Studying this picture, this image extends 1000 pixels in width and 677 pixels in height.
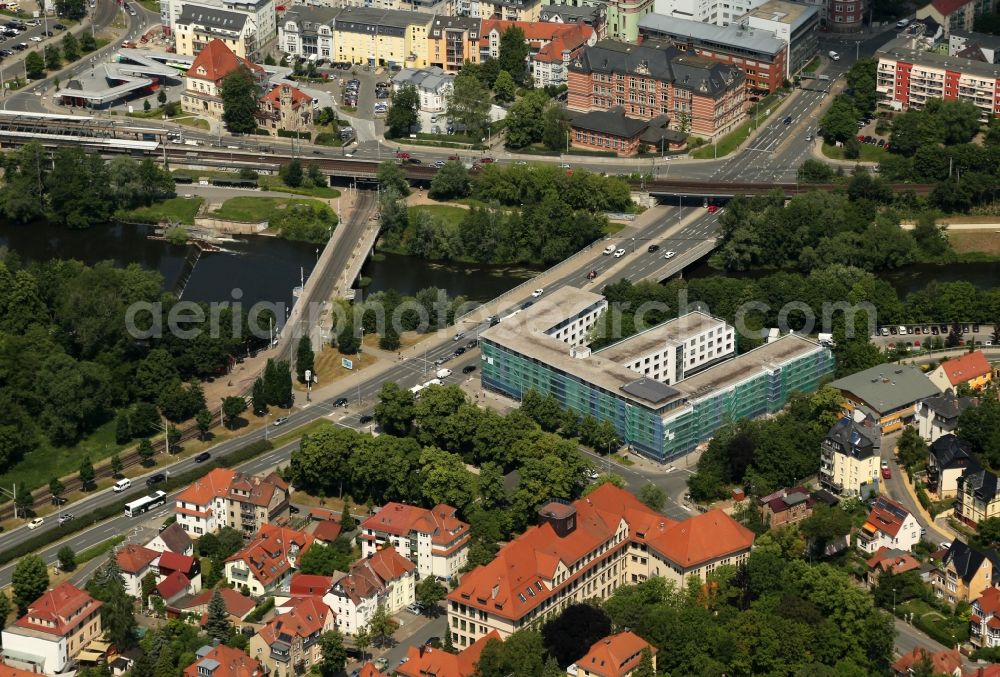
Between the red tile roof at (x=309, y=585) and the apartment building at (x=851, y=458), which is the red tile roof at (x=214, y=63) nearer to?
the apartment building at (x=851, y=458)

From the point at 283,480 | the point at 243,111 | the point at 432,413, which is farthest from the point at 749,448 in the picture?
the point at 243,111

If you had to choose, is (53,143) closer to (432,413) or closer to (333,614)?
(432,413)

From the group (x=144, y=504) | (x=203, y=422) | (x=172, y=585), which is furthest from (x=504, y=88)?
(x=172, y=585)

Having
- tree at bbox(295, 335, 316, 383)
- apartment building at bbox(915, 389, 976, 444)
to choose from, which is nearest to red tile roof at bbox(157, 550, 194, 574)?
tree at bbox(295, 335, 316, 383)

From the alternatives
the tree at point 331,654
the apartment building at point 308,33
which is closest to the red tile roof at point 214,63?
the apartment building at point 308,33

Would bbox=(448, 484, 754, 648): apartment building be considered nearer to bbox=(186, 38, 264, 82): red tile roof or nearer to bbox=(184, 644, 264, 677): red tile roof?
bbox=(184, 644, 264, 677): red tile roof

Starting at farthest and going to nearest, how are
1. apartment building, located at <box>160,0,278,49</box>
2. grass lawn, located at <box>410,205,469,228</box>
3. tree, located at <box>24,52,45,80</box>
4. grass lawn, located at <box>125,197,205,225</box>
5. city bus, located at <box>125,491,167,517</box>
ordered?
apartment building, located at <box>160,0,278,49</box>, tree, located at <box>24,52,45,80</box>, grass lawn, located at <box>125,197,205,225</box>, grass lawn, located at <box>410,205,469,228</box>, city bus, located at <box>125,491,167,517</box>
